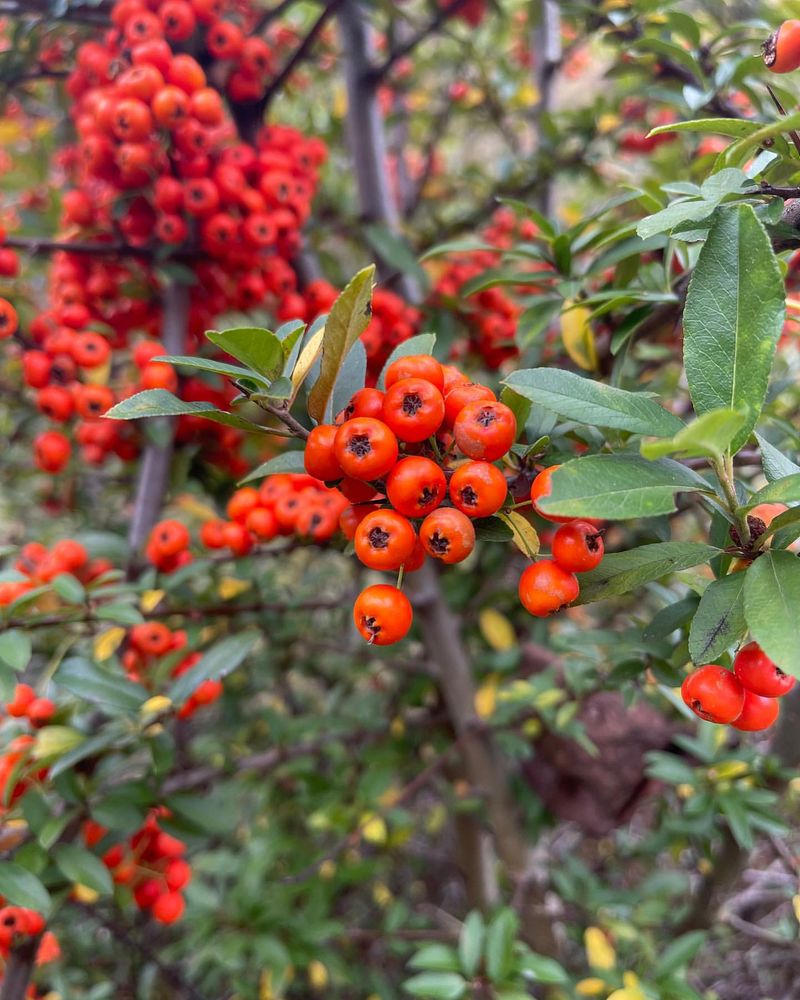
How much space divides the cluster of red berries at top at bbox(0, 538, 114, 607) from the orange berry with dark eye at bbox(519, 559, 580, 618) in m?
1.01

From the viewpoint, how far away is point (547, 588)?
0.77 metres

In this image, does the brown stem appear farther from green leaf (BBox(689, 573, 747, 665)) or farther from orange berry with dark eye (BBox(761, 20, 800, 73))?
orange berry with dark eye (BBox(761, 20, 800, 73))

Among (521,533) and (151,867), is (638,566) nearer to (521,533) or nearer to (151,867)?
(521,533)

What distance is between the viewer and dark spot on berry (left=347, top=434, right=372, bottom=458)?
73 centimetres

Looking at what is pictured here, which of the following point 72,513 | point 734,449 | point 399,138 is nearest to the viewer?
point 734,449

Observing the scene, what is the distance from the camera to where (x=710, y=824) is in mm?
A: 1751

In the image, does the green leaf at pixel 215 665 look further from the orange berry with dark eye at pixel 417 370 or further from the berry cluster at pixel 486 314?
the berry cluster at pixel 486 314

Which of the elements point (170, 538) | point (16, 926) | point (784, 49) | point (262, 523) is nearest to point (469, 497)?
point (784, 49)

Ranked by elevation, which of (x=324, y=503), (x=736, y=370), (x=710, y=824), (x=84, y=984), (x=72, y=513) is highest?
(x=736, y=370)

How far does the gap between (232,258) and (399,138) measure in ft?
7.32

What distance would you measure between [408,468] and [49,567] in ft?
3.78

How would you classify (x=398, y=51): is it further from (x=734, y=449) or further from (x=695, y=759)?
(x=695, y=759)

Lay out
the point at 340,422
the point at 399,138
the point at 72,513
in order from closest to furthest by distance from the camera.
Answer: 1. the point at 340,422
2. the point at 72,513
3. the point at 399,138

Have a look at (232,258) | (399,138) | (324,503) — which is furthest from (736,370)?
(399,138)
